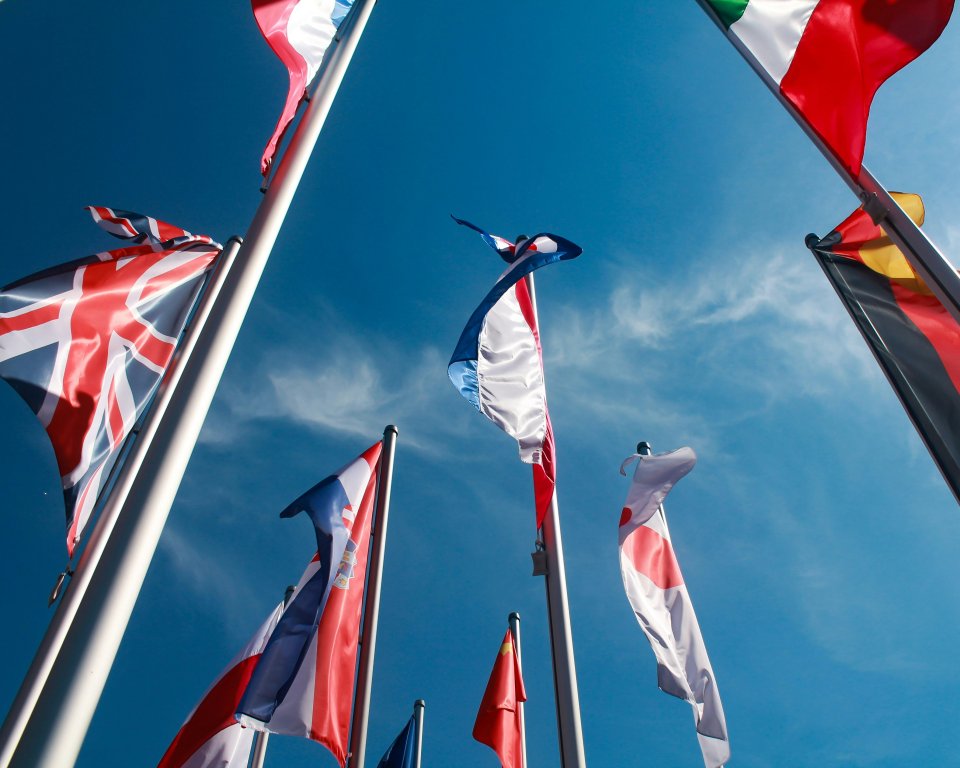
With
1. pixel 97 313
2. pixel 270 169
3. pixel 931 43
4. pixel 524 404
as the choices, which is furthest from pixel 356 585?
pixel 931 43

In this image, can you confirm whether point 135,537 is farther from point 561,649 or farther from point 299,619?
point 561,649

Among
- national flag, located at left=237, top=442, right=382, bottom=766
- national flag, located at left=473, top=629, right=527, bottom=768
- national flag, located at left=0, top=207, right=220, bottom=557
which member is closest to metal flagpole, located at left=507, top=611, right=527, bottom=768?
national flag, located at left=473, top=629, right=527, bottom=768

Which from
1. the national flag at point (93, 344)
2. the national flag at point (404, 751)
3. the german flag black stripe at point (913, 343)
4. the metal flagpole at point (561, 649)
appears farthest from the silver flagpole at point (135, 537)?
the national flag at point (404, 751)

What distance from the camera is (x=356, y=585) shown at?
8.20 m

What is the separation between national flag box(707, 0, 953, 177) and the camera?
5969 millimetres

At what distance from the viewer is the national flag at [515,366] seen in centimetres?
845

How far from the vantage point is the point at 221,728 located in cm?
849

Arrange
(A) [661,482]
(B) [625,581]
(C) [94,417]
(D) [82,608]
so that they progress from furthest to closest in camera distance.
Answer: (A) [661,482]
(B) [625,581]
(C) [94,417]
(D) [82,608]

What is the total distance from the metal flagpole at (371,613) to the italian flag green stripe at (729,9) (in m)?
6.11

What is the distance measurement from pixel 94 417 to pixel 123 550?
2.99 m

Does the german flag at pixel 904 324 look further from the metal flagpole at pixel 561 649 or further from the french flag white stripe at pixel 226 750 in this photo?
the french flag white stripe at pixel 226 750

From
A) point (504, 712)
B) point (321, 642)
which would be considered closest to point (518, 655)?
point (504, 712)

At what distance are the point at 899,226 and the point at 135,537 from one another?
5404 millimetres

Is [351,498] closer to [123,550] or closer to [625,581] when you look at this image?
[625,581]
